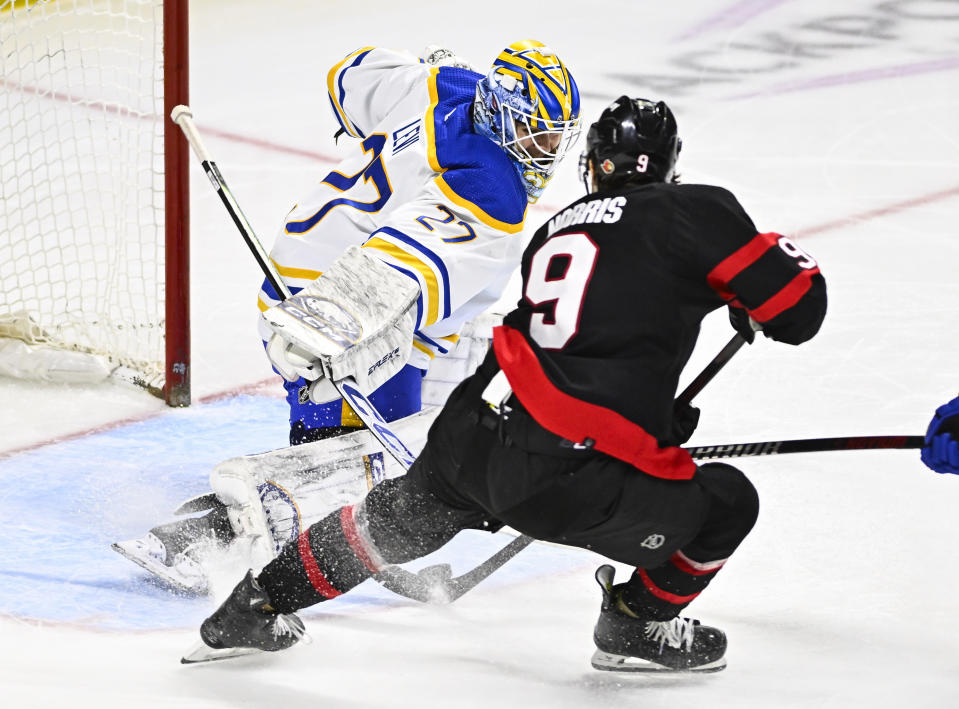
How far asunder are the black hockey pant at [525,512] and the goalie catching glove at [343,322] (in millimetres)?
261

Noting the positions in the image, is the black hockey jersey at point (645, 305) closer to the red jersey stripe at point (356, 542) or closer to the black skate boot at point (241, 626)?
the red jersey stripe at point (356, 542)

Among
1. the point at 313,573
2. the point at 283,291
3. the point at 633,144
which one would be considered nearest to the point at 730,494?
the point at 633,144

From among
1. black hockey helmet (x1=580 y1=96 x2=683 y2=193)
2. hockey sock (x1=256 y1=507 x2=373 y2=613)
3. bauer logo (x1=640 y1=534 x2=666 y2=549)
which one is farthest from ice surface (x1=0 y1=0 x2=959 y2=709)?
black hockey helmet (x1=580 y1=96 x2=683 y2=193)

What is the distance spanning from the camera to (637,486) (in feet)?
6.08

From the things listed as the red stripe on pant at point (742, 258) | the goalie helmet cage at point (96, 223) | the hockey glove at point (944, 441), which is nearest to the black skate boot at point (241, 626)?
the red stripe on pant at point (742, 258)

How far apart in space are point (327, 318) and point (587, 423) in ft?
1.79

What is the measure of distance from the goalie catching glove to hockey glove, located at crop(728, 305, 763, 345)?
572 millimetres

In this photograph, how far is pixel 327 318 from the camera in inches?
85.6

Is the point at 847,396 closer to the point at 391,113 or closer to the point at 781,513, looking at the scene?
the point at 781,513

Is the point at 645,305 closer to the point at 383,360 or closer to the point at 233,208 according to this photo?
the point at 383,360

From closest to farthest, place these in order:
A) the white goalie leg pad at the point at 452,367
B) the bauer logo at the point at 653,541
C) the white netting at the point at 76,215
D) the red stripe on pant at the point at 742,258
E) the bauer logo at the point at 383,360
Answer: the red stripe on pant at the point at 742,258, the bauer logo at the point at 653,541, the bauer logo at the point at 383,360, the white goalie leg pad at the point at 452,367, the white netting at the point at 76,215

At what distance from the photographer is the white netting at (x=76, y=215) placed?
11.9ft

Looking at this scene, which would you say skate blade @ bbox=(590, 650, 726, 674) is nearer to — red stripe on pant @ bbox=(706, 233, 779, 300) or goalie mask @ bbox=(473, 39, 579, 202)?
red stripe on pant @ bbox=(706, 233, 779, 300)

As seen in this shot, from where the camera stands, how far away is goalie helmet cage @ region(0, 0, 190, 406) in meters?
3.38
